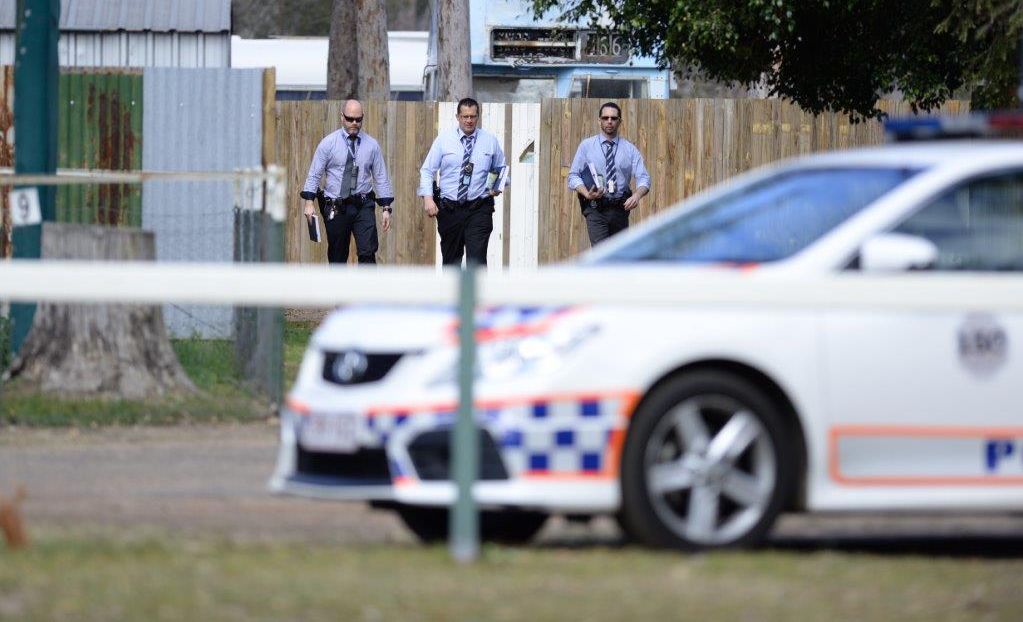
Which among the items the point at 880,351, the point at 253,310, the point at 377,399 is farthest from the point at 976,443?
the point at 253,310

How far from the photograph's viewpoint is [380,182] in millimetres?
16719

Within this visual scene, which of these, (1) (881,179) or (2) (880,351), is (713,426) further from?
(1) (881,179)

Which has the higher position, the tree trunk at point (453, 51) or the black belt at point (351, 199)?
the tree trunk at point (453, 51)

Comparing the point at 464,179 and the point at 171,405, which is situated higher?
the point at 464,179

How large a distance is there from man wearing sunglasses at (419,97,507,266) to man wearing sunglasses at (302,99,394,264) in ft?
1.41

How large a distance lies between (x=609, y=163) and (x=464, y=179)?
1.28m

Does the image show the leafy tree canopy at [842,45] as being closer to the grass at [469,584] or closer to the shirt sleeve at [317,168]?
the shirt sleeve at [317,168]

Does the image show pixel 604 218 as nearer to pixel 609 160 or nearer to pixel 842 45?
pixel 609 160

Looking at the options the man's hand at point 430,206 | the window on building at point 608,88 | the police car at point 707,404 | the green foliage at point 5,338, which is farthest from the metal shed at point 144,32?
the police car at point 707,404

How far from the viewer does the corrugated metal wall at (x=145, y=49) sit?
86.8ft

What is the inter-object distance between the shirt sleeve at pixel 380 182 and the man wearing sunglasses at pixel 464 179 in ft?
0.92

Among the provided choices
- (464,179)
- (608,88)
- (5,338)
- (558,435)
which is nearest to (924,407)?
(558,435)

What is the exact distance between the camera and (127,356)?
11.5m

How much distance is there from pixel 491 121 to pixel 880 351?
1450cm
